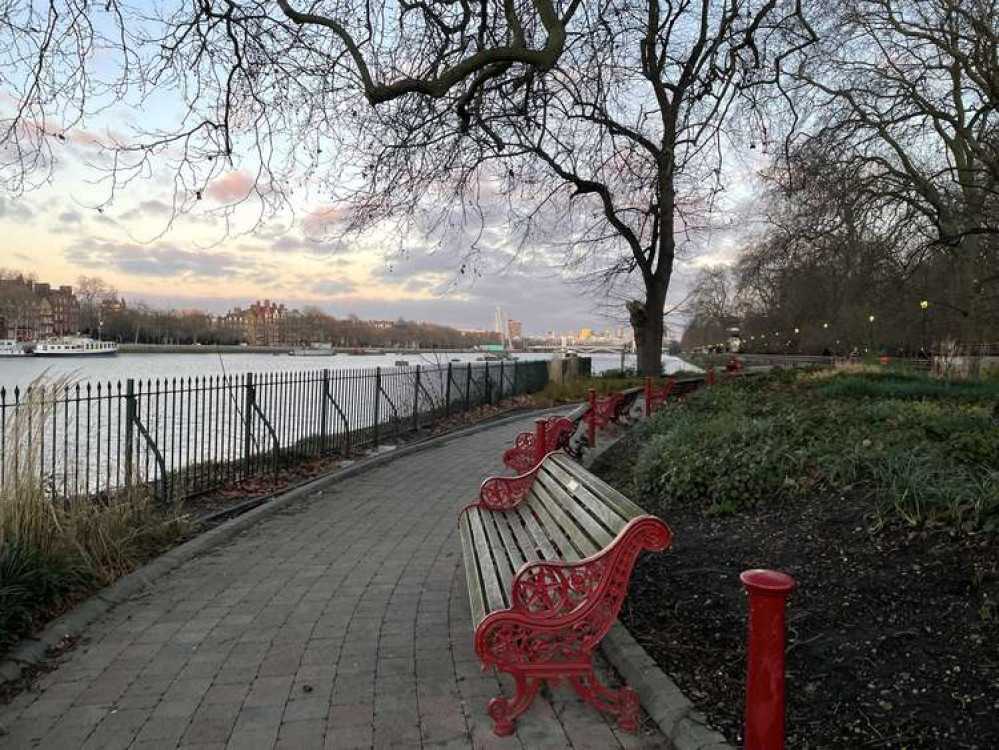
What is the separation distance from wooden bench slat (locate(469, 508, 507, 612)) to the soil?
0.87 metres

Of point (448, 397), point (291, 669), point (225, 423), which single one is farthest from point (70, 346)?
point (291, 669)

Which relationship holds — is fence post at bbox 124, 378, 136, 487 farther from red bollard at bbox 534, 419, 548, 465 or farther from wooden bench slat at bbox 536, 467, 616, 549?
red bollard at bbox 534, 419, 548, 465

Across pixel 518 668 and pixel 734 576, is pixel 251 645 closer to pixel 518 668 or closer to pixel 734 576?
pixel 518 668

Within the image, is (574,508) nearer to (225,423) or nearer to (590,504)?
(590,504)

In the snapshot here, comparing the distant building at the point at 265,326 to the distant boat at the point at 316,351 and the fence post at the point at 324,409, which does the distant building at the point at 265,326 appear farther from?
the fence post at the point at 324,409

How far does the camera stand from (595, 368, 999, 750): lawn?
2.81m

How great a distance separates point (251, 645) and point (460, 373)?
545 inches

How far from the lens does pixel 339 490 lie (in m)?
8.07

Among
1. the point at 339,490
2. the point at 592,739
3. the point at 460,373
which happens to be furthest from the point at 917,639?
the point at 460,373

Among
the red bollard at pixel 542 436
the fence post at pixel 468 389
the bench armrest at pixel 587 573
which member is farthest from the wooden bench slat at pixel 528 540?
the fence post at pixel 468 389

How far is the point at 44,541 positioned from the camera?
4289 millimetres

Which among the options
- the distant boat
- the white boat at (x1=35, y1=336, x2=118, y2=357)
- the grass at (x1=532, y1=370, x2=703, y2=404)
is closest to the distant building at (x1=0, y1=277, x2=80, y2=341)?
the white boat at (x1=35, y1=336, x2=118, y2=357)

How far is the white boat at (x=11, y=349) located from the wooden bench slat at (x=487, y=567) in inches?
2169

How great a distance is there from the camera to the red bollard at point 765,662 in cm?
225
